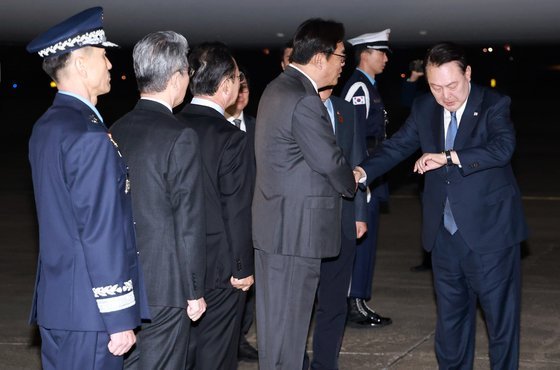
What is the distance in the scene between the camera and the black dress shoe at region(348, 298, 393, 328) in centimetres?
604

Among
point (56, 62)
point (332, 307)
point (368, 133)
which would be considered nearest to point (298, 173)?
point (332, 307)

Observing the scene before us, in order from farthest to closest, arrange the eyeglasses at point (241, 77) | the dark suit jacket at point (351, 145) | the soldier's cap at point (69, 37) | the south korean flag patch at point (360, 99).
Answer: the south korean flag patch at point (360, 99) → the eyeglasses at point (241, 77) → the dark suit jacket at point (351, 145) → the soldier's cap at point (69, 37)

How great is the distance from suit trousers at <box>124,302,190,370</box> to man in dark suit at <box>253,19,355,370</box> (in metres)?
0.73

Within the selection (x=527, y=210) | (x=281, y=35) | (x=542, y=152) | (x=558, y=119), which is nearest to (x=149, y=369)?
(x=281, y=35)

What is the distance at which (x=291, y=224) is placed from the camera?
4203mm

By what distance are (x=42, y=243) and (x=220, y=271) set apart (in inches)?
46.7

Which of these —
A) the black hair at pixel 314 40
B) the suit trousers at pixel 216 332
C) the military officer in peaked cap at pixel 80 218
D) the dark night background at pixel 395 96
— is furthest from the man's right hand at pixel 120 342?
the dark night background at pixel 395 96

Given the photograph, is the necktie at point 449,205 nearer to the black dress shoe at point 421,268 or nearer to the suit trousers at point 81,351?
the suit trousers at point 81,351

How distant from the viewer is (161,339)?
3623 millimetres

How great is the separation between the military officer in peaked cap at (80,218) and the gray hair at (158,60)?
48 centimetres

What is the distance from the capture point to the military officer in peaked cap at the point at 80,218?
2.94 m

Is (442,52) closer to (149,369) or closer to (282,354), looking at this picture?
(282,354)

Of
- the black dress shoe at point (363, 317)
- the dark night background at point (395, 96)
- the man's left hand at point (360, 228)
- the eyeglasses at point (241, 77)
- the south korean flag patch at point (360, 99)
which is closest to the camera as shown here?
the man's left hand at point (360, 228)

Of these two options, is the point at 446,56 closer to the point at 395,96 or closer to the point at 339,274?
the point at 339,274
